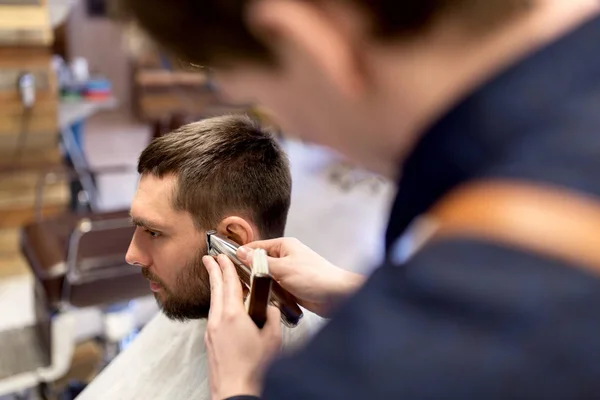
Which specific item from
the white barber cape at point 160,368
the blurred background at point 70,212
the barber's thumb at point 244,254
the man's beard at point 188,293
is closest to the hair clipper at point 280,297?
the barber's thumb at point 244,254

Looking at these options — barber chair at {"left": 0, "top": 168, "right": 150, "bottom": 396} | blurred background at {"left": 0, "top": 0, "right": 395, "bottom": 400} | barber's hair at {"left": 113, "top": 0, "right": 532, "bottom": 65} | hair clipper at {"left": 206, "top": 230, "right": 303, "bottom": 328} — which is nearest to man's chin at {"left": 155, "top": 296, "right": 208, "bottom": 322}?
hair clipper at {"left": 206, "top": 230, "right": 303, "bottom": 328}

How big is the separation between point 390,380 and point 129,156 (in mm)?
5560

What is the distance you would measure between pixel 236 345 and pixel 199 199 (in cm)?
58

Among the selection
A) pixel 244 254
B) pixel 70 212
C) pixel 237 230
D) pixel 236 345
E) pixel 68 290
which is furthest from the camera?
pixel 70 212

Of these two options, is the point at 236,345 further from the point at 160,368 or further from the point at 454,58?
the point at 160,368

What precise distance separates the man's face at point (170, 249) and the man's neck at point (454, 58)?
88cm

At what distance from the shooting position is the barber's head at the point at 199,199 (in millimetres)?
1202

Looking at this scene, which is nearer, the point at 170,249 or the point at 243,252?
the point at 243,252

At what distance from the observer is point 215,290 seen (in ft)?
2.59

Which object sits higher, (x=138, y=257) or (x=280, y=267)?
(x=280, y=267)

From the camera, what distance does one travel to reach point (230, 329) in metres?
0.69

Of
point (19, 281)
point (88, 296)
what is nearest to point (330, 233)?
point (19, 281)

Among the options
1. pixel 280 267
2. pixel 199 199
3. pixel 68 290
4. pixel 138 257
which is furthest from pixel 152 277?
pixel 68 290

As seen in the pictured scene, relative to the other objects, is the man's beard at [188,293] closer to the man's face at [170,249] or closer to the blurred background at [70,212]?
the man's face at [170,249]
